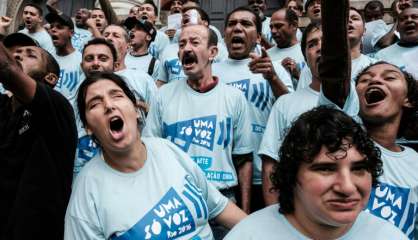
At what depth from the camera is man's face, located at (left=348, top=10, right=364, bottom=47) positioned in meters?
4.45

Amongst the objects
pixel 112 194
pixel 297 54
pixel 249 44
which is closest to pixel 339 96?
pixel 112 194

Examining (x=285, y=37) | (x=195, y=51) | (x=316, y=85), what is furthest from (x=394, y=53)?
(x=195, y=51)

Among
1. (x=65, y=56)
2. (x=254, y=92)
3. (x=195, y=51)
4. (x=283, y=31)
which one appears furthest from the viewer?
(x=65, y=56)

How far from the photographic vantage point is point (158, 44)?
6.99 meters

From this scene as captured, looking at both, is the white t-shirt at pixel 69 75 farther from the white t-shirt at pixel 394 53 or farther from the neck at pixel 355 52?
the white t-shirt at pixel 394 53

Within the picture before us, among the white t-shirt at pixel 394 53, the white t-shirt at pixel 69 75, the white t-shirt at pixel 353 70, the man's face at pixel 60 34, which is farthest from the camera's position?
the man's face at pixel 60 34

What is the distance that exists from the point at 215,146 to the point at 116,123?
992mm

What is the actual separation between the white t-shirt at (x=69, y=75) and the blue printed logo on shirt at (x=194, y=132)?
6.56ft

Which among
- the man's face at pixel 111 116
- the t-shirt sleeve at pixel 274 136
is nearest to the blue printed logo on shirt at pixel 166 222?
the man's face at pixel 111 116

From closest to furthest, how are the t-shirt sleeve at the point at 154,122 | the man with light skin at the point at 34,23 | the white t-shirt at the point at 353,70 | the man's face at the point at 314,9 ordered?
the t-shirt sleeve at the point at 154,122 → the white t-shirt at the point at 353,70 → the man's face at the point at 314,9 → the man with light skin at the point at 34,23

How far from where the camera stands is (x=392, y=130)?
297cm

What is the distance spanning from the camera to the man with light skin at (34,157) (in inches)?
98.7

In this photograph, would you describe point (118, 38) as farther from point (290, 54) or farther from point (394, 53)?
point (394, 53)

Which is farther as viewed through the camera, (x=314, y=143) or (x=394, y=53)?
(x=394, y=53)
